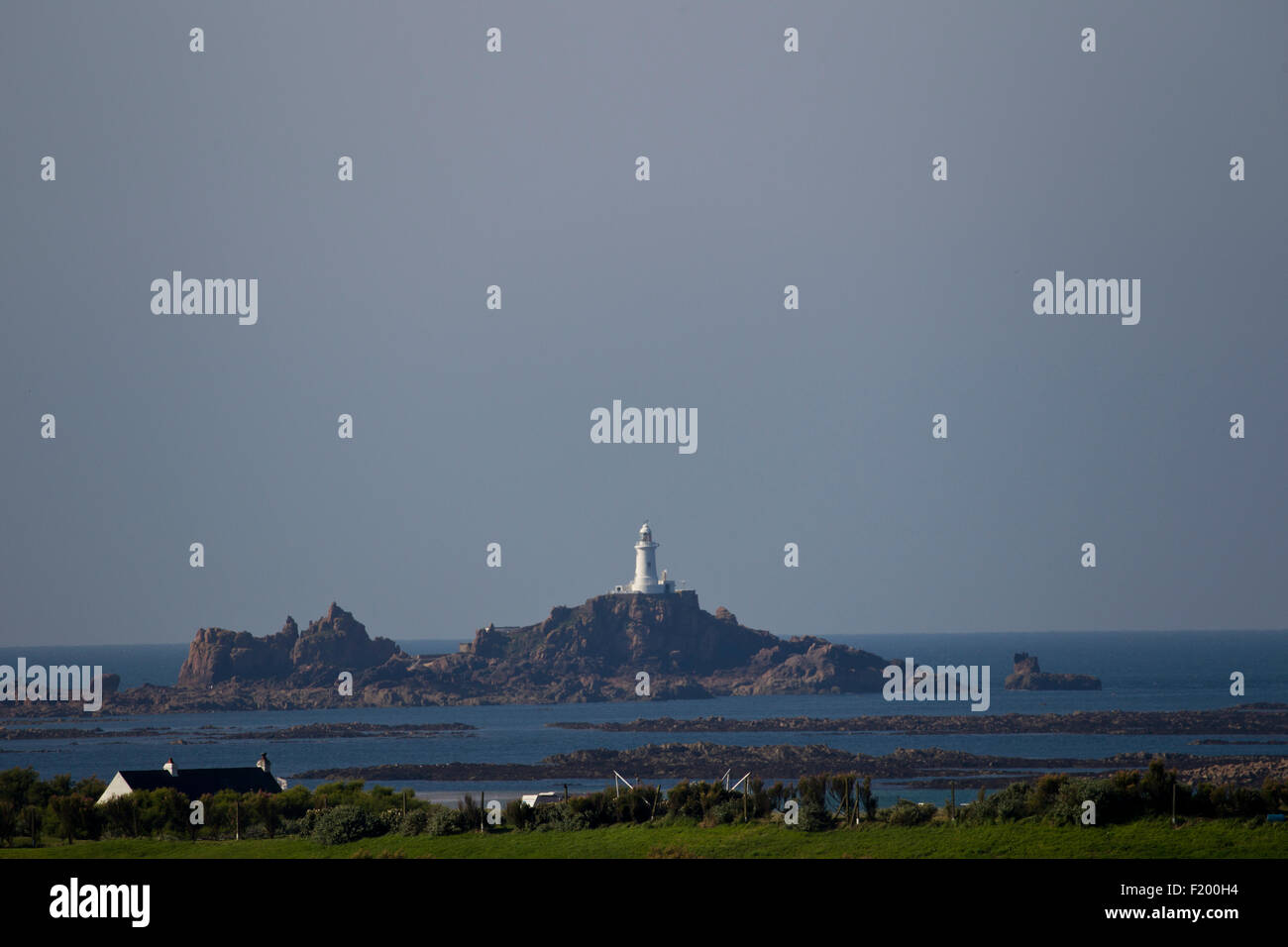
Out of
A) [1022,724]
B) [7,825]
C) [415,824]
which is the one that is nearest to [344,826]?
[415,824]

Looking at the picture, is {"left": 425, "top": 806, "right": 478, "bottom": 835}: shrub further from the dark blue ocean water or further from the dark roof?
the dark blue ocean water

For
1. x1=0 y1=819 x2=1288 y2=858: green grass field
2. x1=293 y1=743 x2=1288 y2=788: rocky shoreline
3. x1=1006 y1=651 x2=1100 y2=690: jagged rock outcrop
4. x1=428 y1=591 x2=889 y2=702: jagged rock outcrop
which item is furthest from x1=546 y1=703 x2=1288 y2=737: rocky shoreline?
x1=0 y1=819 x2=1288 y2=858: green grass field

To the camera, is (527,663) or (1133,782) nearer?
(1133,782)

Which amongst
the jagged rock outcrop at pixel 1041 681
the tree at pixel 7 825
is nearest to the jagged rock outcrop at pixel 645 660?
the jagged rock outcrop at pixel 1041 681
